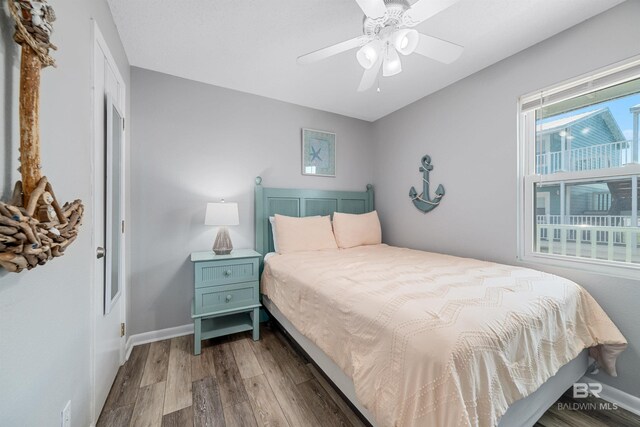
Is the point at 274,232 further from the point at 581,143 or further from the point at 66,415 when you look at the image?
the point at 581,143

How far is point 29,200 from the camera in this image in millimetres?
641

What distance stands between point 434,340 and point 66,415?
1442 millimetres

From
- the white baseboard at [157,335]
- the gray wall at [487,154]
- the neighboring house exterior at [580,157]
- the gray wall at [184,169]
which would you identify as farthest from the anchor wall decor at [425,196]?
the white baseboard at [157,335]

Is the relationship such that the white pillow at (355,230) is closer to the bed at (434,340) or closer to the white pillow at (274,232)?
the white pillow at (274,232)

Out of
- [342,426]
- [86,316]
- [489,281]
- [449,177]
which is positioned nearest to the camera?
[86,316]

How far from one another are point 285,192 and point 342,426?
7.07 feet

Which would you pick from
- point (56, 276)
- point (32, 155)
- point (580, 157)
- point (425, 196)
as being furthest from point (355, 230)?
point (32, 155)

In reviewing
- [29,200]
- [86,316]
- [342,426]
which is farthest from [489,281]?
[86,316]

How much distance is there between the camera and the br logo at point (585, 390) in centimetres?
163

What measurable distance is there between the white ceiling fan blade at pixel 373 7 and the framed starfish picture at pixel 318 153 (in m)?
1.84

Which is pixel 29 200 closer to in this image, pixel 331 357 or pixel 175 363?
pixel 331 357

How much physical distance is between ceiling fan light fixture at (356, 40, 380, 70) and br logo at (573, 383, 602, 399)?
2474 millimetres

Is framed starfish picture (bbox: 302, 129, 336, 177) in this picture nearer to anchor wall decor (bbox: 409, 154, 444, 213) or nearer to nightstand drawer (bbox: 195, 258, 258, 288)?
anchor wall decor (bbox: 409, 154, 444, 213)

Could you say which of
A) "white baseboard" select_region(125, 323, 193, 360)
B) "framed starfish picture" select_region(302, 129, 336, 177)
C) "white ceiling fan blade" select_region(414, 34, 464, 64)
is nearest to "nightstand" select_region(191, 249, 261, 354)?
→ "white baseboard" select_region(125, 323, 193, 360)
